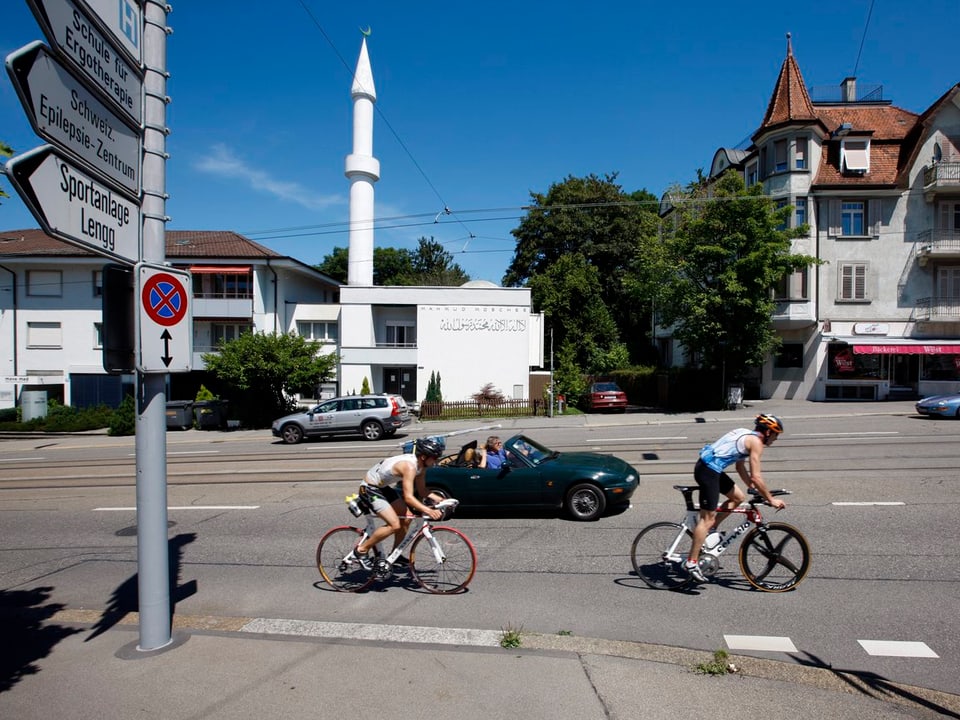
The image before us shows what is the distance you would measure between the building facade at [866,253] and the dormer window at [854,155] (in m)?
0.05

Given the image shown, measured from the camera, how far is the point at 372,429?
21703 millimetres

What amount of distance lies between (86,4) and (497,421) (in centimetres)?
2459

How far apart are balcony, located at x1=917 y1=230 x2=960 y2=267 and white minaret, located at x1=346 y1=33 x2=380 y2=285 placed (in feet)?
93.7

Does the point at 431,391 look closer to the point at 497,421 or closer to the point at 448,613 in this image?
the point at 497,421

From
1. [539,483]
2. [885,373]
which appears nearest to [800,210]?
[885,373]

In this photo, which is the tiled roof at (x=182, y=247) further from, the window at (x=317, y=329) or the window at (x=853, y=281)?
the window at (x=853, y=281)

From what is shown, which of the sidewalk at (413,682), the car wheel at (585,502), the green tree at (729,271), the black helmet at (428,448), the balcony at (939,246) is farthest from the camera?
the balcony at (939,246)

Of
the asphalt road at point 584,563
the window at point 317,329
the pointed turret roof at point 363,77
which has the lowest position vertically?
the asphalt road at point 584,563

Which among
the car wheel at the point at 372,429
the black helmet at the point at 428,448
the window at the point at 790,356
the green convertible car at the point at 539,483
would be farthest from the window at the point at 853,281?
the black helmet at the point at 428,448

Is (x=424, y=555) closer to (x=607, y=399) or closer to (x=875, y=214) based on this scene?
(x=607, y=399)

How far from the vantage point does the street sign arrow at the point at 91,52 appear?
10.7ft

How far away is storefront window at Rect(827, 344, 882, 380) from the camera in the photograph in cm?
2891

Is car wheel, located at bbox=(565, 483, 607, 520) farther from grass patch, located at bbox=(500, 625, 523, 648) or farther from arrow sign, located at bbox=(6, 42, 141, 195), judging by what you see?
arrow sign, located at bbox=(6, 42, 141, 195)

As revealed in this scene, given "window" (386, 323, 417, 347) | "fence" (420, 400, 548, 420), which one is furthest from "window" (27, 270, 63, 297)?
"fence" (420, 400, 548, 420)
